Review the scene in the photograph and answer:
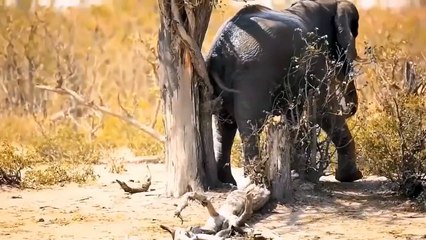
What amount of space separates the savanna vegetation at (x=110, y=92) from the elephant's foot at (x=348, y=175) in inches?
5.5

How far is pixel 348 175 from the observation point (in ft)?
31.5

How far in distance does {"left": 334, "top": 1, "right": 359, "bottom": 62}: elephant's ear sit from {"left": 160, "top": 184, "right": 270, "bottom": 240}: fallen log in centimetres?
245

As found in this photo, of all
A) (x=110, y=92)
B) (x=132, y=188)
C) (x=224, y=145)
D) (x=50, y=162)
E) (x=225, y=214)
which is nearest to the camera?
(x=225, y=214)

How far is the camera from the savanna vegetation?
344 inches

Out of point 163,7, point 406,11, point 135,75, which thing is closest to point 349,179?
point 163,7

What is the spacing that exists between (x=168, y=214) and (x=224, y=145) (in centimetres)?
150

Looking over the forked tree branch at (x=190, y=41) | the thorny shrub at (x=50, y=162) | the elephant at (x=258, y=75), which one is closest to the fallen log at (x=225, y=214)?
the elephant at (x=258, y=75)

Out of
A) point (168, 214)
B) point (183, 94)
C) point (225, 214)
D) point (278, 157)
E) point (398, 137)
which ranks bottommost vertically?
point (168, 214)

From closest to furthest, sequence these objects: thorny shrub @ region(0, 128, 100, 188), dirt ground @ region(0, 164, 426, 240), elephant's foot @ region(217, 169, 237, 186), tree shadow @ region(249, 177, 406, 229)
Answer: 1. dirt ground @ region(0, 164, 426, 240)
2. tree shadow @ region(249, 177, 406, 229)
3. elephant's foot @ region(217, 169, 237, 186)
4. thorny shrub @ region(0, 128, 100, 188)

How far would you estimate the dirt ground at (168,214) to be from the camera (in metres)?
7.04

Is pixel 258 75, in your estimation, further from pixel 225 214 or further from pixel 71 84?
pixel 71 84

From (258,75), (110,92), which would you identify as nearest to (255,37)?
(258,75)

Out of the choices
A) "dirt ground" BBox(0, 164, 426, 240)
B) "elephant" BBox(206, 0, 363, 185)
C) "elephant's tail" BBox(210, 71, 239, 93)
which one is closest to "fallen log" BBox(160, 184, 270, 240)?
"dirt ground" BBox(0, 164, 426, 240)

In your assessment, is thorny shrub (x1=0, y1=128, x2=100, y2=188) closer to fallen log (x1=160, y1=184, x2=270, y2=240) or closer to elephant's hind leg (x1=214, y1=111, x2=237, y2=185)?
elephant's hind leg (x1=214, y1=111, x2=237, y2=185)
